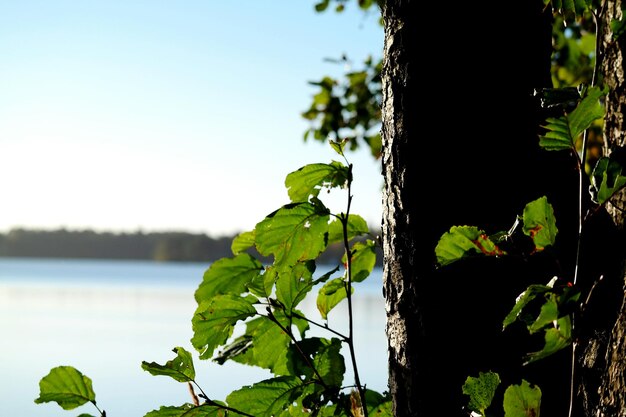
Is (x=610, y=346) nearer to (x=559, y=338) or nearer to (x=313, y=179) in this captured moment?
(x=559, y=338)

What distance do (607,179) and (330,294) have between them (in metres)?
0.55

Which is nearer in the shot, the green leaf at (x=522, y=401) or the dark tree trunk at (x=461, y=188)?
the green leaf at (x=522, y=401)

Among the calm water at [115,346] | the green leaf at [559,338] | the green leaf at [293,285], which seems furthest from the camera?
the calm water at [115,346]

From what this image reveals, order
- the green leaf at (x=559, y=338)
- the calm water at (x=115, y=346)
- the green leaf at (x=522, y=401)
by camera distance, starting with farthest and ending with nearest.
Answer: the calm water at (x=115, y=346) < the green leaf at (x=522, y=401) < the green leaf at (x=559, y=338)

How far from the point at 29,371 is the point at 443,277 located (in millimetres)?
13590

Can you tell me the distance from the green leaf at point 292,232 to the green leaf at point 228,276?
5.0 inches

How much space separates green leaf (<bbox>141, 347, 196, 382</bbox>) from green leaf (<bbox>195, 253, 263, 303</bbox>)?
0.46ft

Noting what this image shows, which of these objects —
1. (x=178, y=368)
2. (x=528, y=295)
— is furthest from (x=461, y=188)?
(x=178, y=368)

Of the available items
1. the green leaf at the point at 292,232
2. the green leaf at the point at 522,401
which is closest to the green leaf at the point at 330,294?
the green leaf at the point at 292,232

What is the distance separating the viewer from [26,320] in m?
23.1

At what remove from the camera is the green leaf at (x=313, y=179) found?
1.05 metres

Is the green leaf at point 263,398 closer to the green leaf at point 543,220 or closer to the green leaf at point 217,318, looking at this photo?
the green leaf at point 217,318

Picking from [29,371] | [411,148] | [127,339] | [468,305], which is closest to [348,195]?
[411,148]

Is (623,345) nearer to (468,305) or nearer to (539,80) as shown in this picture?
(468,305)
